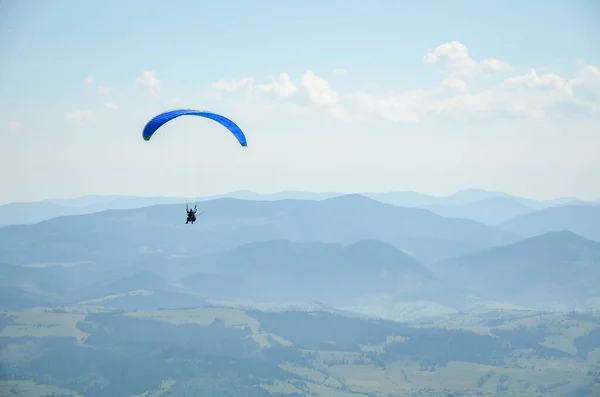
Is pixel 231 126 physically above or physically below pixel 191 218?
above

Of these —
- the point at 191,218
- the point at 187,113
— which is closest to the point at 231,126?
the point at 187,113

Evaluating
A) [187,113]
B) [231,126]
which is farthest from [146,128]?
[231,126]

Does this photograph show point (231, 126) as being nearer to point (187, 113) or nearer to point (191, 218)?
point (187, 113)

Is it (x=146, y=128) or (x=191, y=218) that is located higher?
(x=146, y=128)

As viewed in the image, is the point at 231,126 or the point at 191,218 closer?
the point at 191,218

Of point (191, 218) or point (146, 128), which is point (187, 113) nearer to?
point (146, 128)

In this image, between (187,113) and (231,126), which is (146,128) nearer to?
(187,113)
